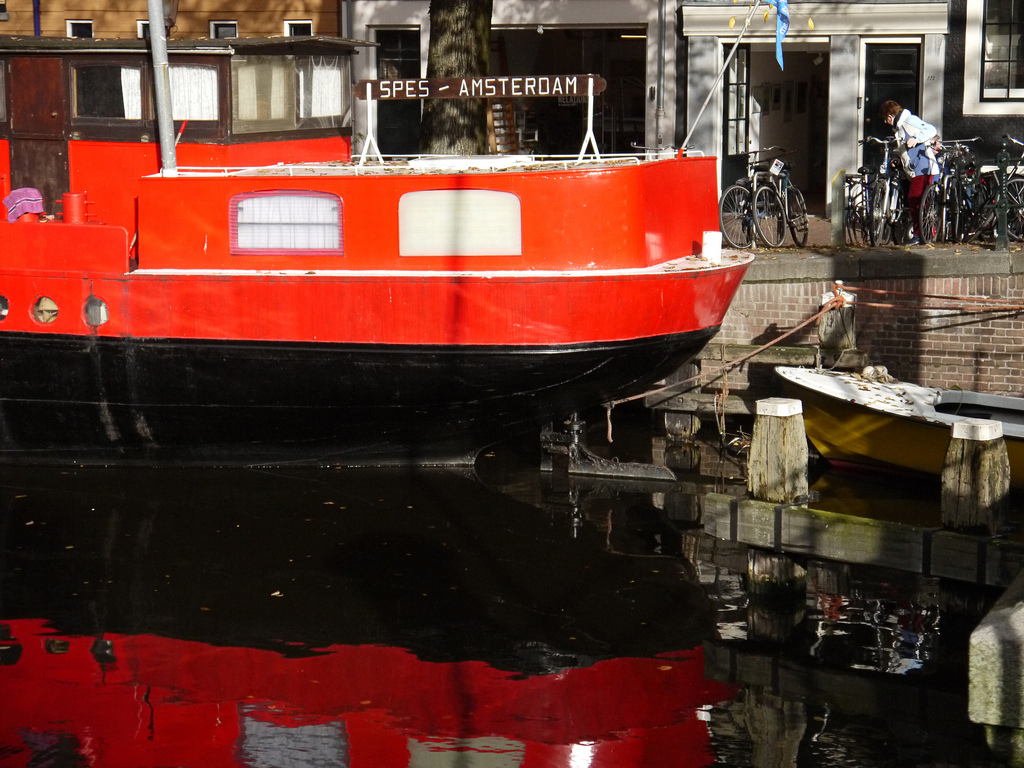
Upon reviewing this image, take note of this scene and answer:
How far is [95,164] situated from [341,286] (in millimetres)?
2388

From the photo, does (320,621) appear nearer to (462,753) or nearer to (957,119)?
(462,753)

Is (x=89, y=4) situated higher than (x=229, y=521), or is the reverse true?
(x=89, y=4)

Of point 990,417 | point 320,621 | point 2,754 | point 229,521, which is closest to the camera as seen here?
point 2,754

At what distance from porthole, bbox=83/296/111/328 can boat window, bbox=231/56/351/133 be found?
5.85 feet

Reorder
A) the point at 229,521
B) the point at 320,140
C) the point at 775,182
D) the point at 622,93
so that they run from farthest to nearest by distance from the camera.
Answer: the point at 622,93 < the point at 775,182 < the point at 320,140 < the point at 229,521

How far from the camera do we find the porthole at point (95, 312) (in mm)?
11234

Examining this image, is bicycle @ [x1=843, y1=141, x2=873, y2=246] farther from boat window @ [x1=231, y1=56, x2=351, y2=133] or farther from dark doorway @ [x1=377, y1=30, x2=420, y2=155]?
dark doorway @ [x1=377, y1=30, x2=420, y2=155]

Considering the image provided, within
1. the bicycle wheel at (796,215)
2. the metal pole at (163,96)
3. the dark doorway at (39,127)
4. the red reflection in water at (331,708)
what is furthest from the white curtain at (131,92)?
the bicycle wheel at (796,215)

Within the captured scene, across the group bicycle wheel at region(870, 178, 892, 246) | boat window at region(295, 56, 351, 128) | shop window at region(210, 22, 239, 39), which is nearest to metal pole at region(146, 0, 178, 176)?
boat window at region(295, 56, 351, 128)

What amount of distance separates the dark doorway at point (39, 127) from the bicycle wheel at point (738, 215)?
6.39 meters

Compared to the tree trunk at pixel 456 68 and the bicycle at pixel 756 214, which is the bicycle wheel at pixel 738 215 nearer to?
the bicycle at pixel 756 214

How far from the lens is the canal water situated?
7234 millimetres

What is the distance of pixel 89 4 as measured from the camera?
2078 cm

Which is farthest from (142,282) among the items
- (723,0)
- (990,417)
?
(723,0)
